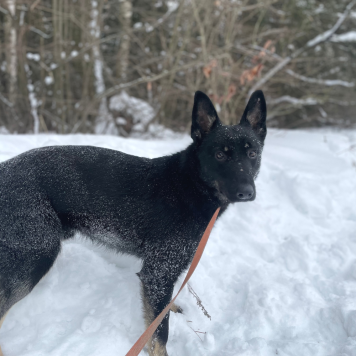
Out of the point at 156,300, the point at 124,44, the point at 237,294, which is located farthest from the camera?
the point at 124,44

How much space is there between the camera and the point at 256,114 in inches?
113

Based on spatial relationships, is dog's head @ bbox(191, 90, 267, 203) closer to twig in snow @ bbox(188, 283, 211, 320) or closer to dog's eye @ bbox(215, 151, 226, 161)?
dog's eye @ bbox(215, 151, 226, 161)

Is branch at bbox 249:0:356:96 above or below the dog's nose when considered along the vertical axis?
below

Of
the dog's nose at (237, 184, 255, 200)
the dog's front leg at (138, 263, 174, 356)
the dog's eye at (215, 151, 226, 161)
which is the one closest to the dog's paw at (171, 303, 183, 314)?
the dog's front leg at (138, 263, 174, 356)

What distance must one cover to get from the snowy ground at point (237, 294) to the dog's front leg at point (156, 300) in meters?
0.21

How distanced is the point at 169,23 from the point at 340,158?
23.2ft

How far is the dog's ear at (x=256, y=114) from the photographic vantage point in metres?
2.81

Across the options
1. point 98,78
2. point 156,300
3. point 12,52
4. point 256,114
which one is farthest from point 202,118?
point 98,78

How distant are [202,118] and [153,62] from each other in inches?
304

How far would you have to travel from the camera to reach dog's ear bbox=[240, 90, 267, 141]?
2811mm

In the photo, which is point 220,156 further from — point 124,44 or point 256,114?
point 124,44

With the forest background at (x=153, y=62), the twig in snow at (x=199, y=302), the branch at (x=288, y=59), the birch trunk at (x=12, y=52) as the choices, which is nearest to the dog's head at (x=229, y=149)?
the twig in snow at (x=199, y=302)

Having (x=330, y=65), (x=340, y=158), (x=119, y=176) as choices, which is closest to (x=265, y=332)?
(x=119, y=176)

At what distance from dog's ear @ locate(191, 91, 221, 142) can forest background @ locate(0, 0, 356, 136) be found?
4.57 m
